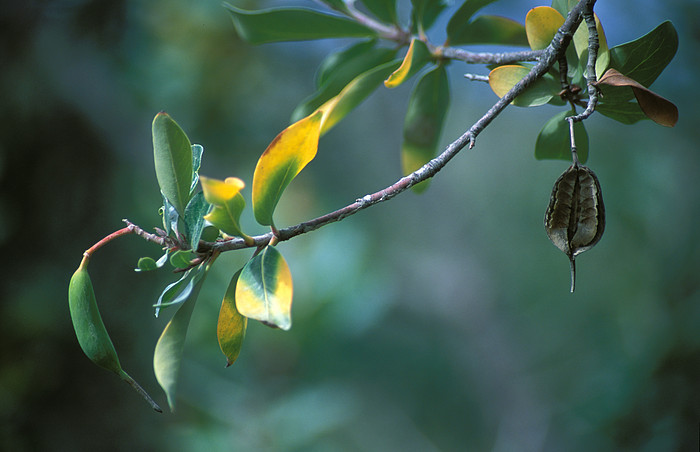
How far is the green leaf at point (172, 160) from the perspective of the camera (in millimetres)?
301

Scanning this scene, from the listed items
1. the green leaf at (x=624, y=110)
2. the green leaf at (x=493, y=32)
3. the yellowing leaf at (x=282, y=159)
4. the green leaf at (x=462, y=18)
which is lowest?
the yellowing leaf at (x=282, y=159)

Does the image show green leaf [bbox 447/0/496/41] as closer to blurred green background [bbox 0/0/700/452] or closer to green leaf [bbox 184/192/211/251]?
green leaf [bbox 184/192/211/251]

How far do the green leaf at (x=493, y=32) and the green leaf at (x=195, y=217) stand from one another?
0.34 meters

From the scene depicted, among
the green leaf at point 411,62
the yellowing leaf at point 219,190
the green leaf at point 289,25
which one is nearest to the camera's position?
the yellowing leaf at point 219,190

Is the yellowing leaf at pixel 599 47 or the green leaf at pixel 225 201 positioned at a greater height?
the yellowing leaf at pixel 599 47

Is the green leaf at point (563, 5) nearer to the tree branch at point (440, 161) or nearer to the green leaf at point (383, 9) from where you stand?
the tree branch at point (440, 161)

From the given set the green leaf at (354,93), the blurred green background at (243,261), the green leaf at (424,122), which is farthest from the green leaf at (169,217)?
the blurred green background at (243,261)

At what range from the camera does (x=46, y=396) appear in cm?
107

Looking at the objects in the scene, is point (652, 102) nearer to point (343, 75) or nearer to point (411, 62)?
point (411, 62)

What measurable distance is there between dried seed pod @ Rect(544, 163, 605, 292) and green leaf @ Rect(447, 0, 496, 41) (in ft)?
0.75

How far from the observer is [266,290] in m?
0.28

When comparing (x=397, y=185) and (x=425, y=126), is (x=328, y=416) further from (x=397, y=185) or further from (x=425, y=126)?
(x=397, y=185)

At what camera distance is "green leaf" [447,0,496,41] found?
0.46 m

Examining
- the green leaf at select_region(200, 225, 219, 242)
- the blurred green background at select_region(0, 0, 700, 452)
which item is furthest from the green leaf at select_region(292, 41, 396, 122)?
the blurred green background at select_region(0, 0, 700, 452)
